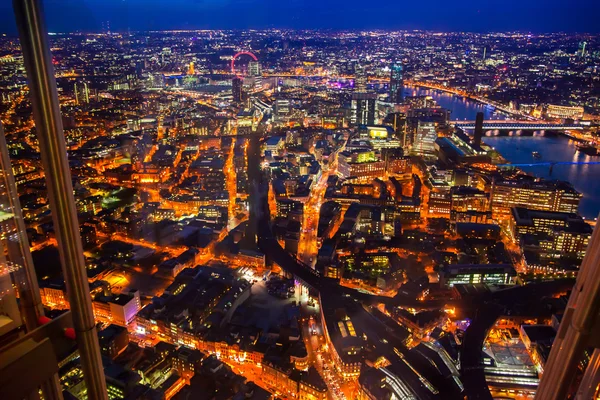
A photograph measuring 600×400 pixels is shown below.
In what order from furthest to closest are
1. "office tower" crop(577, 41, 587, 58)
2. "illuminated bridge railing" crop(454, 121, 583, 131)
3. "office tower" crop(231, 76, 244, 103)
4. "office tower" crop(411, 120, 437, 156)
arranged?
"office tower" crop(577, 41, 587, 58), "office tower" crop(231, 76, 244, 103), "illuminated bridge railing" crop(454, 121, 583, 131), "office tower" crop(411, 120, 437, 156)

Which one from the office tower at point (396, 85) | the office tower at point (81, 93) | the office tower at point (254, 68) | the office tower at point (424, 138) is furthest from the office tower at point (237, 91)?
the office tower at point (424, 138)

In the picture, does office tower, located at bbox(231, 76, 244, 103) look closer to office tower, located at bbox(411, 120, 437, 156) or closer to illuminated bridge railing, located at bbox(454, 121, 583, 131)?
office tower, located at bbox(411, 120, 437, 156)

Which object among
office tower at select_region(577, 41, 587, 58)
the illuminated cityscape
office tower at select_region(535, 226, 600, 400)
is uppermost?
office tower at select_region(577, 41, 587, 58)

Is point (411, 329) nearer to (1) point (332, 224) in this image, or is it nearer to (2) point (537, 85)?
(1) point (332, 224)

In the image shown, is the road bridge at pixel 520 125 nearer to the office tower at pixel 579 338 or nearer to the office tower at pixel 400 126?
the office tower at pixel 400 126

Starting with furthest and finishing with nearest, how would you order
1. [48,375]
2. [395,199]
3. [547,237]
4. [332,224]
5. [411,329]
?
[395,199] → [332,224] → [547,237] → [411,329] → [48,375]

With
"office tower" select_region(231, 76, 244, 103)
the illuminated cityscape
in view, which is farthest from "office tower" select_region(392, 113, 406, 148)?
"office tower" select_region(231, 76, 244, 103)

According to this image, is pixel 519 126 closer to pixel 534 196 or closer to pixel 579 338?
pixel 534 196

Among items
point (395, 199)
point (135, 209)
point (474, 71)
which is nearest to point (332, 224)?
point (395, 199)

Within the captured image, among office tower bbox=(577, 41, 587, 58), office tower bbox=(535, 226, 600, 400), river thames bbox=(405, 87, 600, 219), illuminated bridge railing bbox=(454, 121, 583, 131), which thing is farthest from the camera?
office tower bbox=(577, 41, 587, 58)
